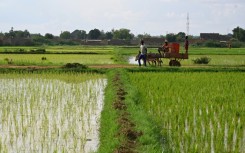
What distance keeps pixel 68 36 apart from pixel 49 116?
10405cm

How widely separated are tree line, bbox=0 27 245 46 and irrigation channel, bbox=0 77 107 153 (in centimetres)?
4427

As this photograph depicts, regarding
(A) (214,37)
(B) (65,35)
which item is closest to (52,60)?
(A) (214,37)

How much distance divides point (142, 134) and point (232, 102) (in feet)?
12.1

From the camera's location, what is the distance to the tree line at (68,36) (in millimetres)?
56906

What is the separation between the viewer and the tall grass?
17.7 feet

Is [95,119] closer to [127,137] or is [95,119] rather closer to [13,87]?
[127,137]

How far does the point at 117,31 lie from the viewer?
95250mm

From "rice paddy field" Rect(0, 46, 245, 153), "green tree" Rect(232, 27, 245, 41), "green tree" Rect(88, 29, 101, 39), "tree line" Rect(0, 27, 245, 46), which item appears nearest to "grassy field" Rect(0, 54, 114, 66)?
"rice paddy field" Rect(0, 46, 245, 153)

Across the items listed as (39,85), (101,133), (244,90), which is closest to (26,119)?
(101,133)

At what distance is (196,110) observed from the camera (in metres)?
7.63

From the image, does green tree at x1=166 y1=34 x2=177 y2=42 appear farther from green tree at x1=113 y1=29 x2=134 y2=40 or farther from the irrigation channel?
the irrigation channel

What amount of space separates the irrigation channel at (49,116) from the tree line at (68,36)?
44.3 meters

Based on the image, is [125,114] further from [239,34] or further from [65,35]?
[65,35]

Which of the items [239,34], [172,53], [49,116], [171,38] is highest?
[239,34]
